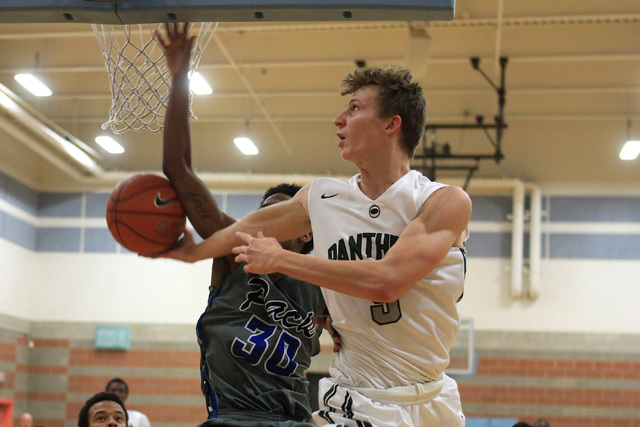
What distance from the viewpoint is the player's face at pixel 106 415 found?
5391 mm

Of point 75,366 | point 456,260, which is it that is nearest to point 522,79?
point 75,366

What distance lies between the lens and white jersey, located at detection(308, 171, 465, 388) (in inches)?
123

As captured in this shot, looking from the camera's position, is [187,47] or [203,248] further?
[187,47]

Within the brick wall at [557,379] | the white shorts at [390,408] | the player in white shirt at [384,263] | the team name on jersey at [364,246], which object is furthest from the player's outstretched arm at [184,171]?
the brick wall at [557,379]

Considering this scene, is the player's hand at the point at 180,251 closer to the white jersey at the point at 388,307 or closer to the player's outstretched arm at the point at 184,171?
the player's outstretched arm at the point at 184,171

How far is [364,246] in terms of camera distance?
3205 mm

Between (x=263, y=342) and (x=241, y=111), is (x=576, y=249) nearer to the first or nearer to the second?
(x=241, y=111)

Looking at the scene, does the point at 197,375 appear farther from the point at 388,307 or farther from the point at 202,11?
the point at 388,307

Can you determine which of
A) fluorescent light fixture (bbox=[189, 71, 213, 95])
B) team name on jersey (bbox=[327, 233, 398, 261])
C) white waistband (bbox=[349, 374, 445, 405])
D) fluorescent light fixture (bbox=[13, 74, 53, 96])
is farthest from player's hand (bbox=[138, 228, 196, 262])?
fluorescent light fixture (bbox=[13, 74, 53, 96])

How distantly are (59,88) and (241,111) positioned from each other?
3.39m

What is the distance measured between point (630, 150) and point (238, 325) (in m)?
11.9

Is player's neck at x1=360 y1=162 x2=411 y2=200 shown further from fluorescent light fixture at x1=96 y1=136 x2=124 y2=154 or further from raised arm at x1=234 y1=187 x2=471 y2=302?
fluorescent light fixture at x1=96 y1=136 x2=124 y2=154

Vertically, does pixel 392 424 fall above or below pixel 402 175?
below

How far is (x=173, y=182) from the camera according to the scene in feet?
12.3
